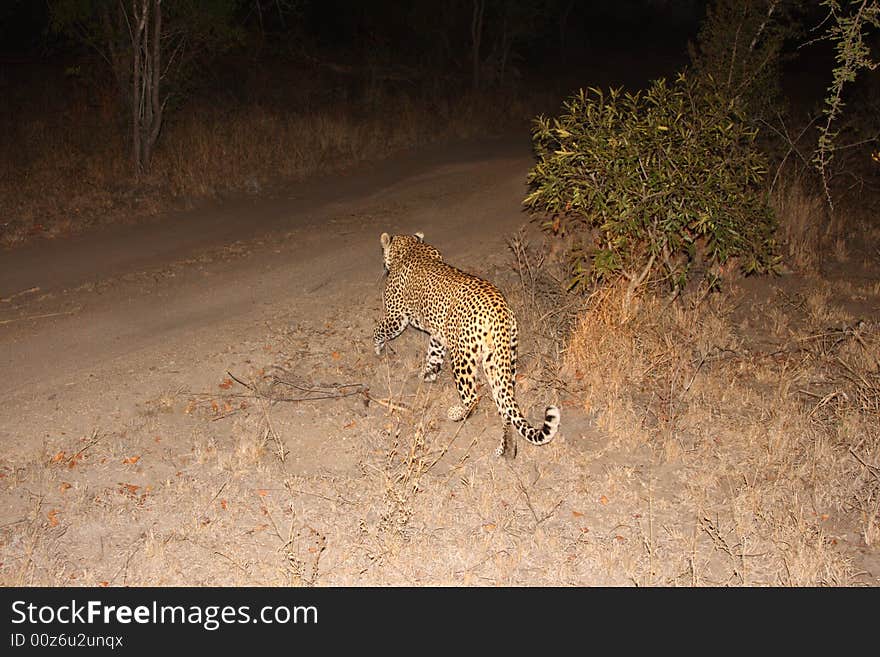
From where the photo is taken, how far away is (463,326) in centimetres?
680

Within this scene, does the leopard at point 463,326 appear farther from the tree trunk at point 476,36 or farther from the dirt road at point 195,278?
the tree trunk at point 476,36

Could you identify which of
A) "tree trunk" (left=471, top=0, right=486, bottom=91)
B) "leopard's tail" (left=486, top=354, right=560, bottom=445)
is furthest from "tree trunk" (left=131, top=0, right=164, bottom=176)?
"tree trunk" (left=471, top=0, right=486, bottom=91)

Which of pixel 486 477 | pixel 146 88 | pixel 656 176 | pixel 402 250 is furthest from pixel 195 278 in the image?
pixel 146 88

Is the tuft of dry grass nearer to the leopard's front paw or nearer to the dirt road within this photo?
the dirt road

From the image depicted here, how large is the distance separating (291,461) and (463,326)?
6.02 ft

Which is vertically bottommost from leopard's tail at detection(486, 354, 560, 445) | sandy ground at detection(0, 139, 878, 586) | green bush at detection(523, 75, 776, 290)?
sandy ground at detection(0, 139, 878, 586)

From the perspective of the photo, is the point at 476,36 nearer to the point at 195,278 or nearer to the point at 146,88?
the point at 146,88

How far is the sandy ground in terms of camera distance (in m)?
5.67

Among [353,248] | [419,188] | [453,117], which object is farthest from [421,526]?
[453,117]

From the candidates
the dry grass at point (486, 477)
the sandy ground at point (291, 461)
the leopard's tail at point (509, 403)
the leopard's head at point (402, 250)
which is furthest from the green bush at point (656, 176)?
the leopard's tail at point (509, 403)

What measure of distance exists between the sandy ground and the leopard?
1.25 ft

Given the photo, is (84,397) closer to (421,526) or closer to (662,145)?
(421,526)

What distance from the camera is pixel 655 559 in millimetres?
5699

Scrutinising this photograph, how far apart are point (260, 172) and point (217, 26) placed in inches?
120
